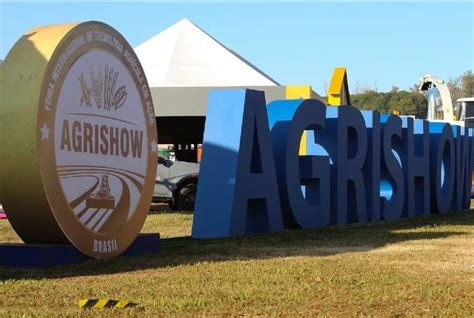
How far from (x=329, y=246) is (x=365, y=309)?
4.88 meters

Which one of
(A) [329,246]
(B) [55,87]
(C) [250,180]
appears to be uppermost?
(B) [55,87]

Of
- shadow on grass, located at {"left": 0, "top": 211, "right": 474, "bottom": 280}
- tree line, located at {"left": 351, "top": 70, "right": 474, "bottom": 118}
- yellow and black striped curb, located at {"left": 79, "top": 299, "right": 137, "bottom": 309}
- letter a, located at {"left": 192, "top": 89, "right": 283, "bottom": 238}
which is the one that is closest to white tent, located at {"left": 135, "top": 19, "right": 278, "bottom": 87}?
shadow on grass, located at {"left": 0, "top": 211, "right": 474, "bottom": 280}

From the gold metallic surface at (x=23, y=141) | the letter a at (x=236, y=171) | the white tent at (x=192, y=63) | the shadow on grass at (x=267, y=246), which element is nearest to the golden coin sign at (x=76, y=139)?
the gold metallic surface at (x=23, y=141)

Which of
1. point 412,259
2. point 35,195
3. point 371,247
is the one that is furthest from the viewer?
point 371,247

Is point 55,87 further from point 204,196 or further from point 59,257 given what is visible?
point 204,196

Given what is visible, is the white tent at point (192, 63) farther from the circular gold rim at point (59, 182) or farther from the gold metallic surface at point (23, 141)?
the gold metallic surface at point (23, 141)

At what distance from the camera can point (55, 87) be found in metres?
8.66

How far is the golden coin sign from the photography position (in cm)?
838

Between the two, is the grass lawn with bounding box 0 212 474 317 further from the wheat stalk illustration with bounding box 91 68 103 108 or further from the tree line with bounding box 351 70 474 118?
the tree line with bounding box 351 70 474 118

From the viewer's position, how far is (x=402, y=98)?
111125 millimetres

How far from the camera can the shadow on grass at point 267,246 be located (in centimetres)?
863

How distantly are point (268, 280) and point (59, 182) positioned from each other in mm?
2368

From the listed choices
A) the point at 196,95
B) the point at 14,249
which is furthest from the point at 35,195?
the point at 196,95

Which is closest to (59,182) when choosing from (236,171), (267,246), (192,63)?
(267,246)
